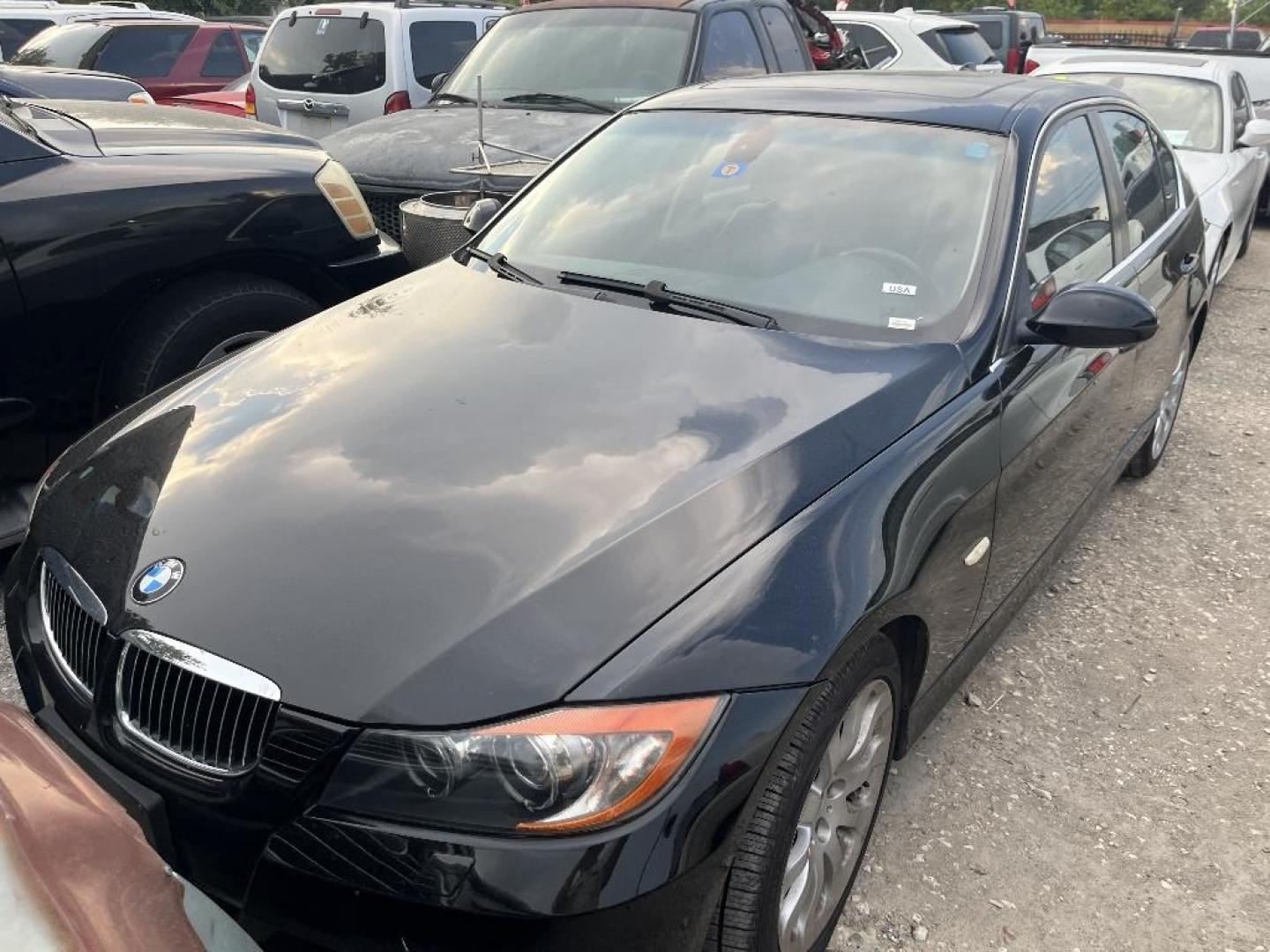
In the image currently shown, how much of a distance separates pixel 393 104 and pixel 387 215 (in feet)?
8.48

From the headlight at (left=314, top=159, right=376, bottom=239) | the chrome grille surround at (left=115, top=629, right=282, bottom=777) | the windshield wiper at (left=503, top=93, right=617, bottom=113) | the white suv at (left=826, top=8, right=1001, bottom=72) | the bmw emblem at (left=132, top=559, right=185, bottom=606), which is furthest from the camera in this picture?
the white suv at (left=826, top=8, right=1001, bottom=72)

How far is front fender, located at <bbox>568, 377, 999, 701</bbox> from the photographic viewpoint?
5.78 ft

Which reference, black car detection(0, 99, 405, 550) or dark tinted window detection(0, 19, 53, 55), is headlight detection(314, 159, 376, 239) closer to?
black car detection(0, 99, 405, 550)

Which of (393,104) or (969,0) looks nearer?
(393,104)

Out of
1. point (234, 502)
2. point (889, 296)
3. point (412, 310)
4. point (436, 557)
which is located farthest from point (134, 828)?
point (889, 296)

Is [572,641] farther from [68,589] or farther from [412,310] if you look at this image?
[412,310]

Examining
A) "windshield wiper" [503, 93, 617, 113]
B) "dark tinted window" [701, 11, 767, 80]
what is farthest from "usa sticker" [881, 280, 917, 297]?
"dark tinted window" [701, 11, 767, 80]

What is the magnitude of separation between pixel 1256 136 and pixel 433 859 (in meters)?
7.55

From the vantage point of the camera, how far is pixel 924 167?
293 centimetres

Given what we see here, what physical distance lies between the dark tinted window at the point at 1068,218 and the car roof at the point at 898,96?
5.4 inches

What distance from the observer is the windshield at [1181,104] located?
23.8 ft

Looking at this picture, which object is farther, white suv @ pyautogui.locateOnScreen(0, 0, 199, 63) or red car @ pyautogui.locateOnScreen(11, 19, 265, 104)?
white suv @ pyautogui.locateOnScreen(0, 0, 199, 63)

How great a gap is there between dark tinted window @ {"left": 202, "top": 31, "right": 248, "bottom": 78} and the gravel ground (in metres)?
9.79

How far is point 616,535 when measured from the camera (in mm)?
1941
